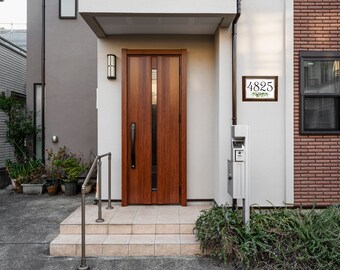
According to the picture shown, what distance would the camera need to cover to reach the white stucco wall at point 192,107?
4.27 m

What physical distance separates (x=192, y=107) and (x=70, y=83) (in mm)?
3822

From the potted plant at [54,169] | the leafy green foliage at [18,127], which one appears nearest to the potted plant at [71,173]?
the potted plant at [54,169]

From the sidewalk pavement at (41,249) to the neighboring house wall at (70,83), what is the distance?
80.4 inches

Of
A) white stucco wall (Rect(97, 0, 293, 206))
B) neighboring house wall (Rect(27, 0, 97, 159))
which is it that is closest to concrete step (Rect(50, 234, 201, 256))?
white stucco wall (Rect(97, 0, 293, 206))

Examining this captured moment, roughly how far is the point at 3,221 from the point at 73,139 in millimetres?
2687

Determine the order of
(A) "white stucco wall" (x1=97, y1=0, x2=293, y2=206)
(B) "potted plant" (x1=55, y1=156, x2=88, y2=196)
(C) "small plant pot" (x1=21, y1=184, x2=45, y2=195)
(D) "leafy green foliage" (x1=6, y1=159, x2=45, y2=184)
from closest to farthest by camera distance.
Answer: (A) "white stucco wall" (x1=97, y1=0, x2=293, y2=206)
(B) "potted plant" (x1=55, y1=156, x2=88, y2=196)
(C) "small plant pot" (x1=21, y1=184, x2=45, y2=195)
(D) "leafy green foliage" (x1=6, y1=159, x2=45, y2=184)

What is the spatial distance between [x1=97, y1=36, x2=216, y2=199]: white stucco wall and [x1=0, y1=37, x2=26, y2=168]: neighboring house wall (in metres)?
4.45

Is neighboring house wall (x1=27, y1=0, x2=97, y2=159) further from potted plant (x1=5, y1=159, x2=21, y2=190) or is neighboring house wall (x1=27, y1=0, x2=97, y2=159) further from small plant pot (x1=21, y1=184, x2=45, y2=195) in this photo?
small plant pot (x1=21, y1=184, x2=45, y2=195)

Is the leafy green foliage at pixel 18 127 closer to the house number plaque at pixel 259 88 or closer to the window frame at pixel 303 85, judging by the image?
the house number plaque at pixel 259 88

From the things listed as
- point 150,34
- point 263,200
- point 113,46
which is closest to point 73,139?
point 113,46

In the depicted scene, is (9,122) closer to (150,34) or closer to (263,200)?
(150,34)

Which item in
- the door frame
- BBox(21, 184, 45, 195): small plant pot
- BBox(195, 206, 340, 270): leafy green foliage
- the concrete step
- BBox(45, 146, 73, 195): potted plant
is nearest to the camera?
BBox(195, 206, 340, 270): leafy green foliage

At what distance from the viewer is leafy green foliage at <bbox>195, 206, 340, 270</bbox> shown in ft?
9.20

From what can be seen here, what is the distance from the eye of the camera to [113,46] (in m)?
4.29
